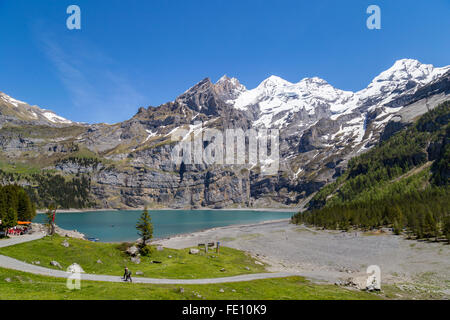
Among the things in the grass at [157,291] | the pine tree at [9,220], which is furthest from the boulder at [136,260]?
the pine tree at [9,220]

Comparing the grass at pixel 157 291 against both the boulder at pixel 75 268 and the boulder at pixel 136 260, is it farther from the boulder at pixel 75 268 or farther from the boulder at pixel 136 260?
the boulder at pixel 136 260

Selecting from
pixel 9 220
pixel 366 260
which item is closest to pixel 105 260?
pixel 9 220

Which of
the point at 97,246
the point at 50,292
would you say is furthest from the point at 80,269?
the point at 50,292

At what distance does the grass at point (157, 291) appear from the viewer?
23.1 m

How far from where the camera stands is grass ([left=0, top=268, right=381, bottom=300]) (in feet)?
75.7

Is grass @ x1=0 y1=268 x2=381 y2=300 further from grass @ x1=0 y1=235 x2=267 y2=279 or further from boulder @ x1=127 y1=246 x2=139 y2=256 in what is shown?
boulder @ x1=127 y1=246 x2=139 y2=256

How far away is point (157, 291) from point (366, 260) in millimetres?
56814

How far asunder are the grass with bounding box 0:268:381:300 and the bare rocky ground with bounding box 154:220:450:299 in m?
8.89

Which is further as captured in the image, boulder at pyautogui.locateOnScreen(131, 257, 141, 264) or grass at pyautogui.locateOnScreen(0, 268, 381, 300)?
boulder at pyautogui.locateOnScreen(131, 257, 141, 264)

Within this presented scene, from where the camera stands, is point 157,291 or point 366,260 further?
point 366,260

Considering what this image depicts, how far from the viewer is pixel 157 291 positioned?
26.6 m

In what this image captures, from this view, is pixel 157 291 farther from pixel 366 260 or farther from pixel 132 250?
pixel 366 260

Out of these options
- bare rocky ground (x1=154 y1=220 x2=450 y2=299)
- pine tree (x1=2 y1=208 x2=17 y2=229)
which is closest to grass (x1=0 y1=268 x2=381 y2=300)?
bare rocky ground (x1=154 y1=220 x2=450 y2=299)
